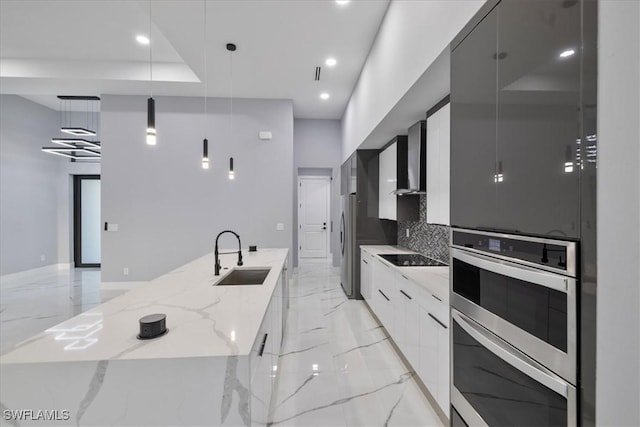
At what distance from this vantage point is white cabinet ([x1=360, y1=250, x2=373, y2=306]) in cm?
379

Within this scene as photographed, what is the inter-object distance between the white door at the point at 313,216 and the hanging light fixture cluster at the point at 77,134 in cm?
422

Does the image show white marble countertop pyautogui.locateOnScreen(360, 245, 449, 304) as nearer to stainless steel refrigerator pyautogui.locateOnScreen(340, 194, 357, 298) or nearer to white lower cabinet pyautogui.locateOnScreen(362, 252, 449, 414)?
white lower cabinet pyautogui.locateOnScreen(362, 252, 449, 414)

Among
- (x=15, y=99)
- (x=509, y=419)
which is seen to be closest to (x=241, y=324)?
(x=509, y=419)

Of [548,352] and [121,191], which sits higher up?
[121,191]

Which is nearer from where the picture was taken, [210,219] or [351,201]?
[351,201]

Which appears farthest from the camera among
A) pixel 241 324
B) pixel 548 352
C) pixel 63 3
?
pixel 63 3

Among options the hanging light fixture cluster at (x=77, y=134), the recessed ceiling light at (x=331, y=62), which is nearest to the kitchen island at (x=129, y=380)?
the recessed ceiling light at (x=331, y=62)

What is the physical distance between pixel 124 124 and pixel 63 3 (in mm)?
2248

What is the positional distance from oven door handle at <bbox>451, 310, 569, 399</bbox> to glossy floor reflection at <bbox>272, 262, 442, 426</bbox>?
38.7 inches

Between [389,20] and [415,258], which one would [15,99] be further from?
[415,258]

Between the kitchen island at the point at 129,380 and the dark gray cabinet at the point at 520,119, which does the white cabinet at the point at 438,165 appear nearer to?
the dark gray cabinet at the point at 520,119

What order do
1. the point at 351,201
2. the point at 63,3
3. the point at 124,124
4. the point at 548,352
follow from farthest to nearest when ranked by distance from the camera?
the point at 124,124, the point at 351,201, the point at 63,3, the point at 548,352

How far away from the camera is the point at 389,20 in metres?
2.72

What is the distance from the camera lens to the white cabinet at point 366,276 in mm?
3791
